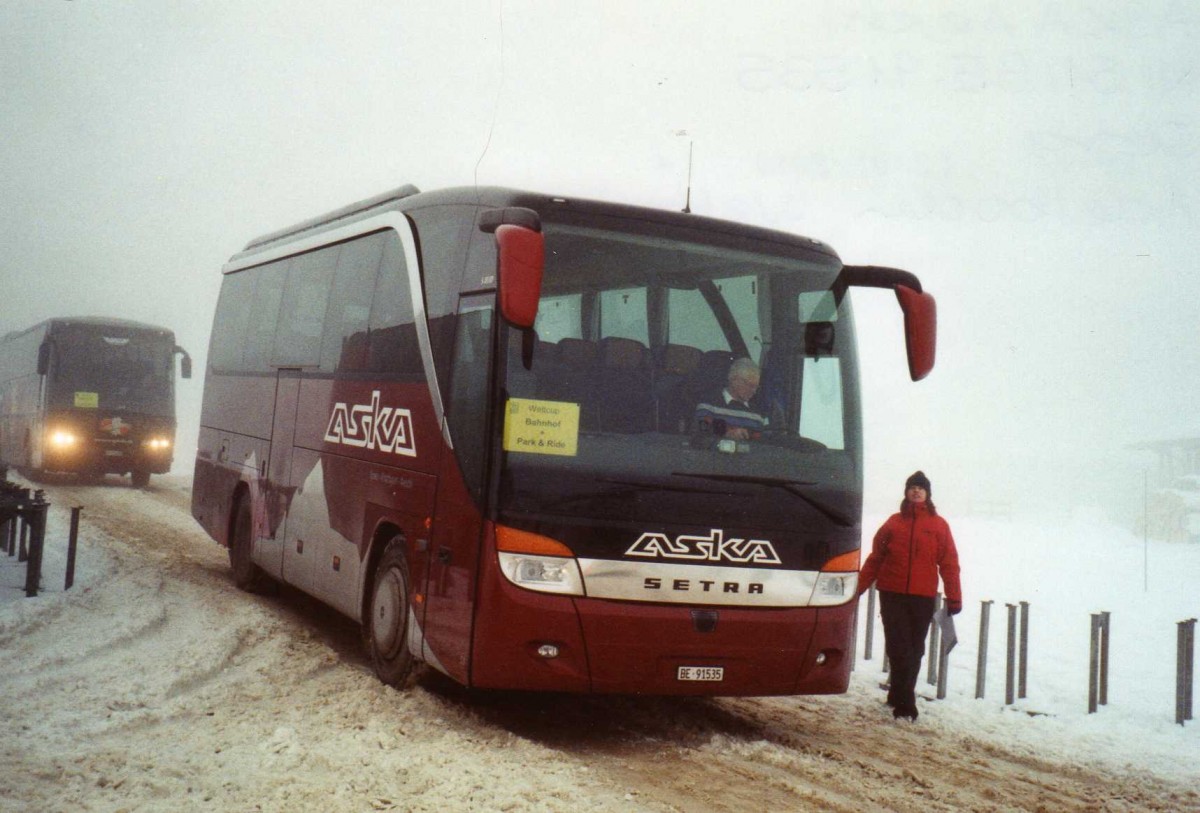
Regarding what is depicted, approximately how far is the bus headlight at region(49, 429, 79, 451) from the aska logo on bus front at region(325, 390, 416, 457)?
64.3ft

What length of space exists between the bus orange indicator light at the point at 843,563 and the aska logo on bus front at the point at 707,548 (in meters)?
0.40

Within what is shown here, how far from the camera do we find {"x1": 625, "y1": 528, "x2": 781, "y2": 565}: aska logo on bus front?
6.75 m

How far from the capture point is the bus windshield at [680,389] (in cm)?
670

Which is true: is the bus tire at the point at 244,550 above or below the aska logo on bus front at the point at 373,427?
below

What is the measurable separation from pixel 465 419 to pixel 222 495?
6.74 m

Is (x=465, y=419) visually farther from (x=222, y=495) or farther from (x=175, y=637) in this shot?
(x=222, y=495)

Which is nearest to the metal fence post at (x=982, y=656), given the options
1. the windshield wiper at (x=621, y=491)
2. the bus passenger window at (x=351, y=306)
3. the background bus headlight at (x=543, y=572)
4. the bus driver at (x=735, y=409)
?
the bus driver at (x=735, y=409)

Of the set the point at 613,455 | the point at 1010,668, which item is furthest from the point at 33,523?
the point at 1010,668

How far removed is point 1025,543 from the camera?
35.6m

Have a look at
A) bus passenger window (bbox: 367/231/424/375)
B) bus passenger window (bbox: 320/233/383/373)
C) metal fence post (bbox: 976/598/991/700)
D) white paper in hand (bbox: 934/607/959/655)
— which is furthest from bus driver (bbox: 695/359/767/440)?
Answer: metal fence post (bbox: 976/598/991/700)

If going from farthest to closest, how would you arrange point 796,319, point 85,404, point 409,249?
point 85,404 → point 409,249 → point 796,319

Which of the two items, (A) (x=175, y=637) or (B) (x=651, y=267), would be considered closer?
(B) (x=651, y=267)

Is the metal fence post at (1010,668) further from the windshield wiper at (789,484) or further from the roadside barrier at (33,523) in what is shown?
the roadside barrier at (33,523)

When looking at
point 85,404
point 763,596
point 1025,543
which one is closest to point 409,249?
point 763,596
